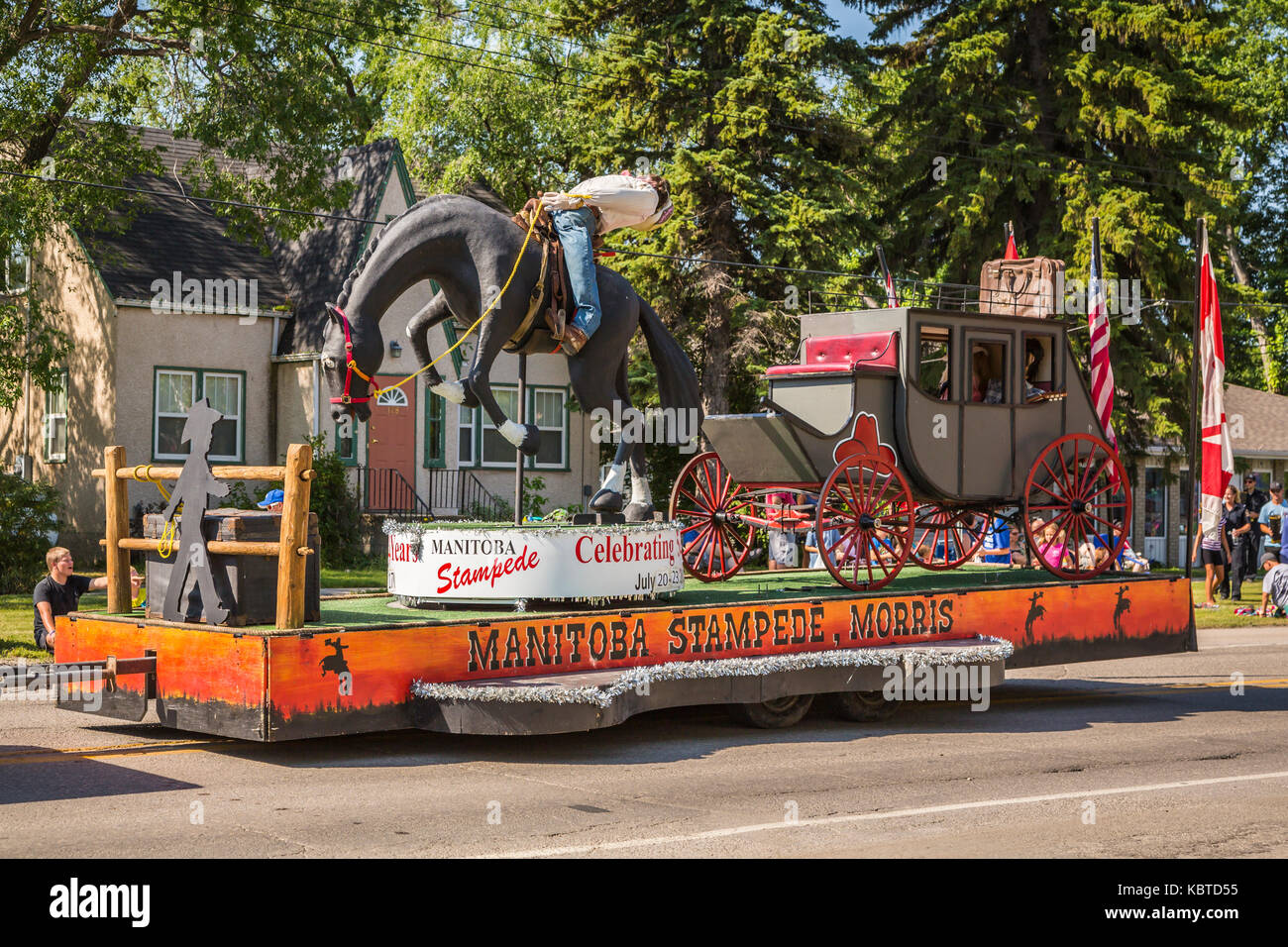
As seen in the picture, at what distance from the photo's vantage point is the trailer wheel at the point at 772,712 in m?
11.2

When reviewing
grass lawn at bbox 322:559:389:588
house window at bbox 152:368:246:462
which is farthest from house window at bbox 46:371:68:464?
grass lawn at bbox 322:559:389:588

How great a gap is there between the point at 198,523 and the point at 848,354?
616cm

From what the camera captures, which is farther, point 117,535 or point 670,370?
point 670,370

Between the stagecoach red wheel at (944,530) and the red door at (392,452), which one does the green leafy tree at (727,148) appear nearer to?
the red door at (392,452)

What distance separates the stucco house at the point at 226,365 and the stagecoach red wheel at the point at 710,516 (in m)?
12.7

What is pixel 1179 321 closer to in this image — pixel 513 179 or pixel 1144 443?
pixel 1144 443

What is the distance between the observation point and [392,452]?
29.2 m

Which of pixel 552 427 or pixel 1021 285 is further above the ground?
pixel 1021 285

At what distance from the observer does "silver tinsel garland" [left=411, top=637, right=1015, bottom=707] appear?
30.2 ft

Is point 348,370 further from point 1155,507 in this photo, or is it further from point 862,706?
point 1155,507

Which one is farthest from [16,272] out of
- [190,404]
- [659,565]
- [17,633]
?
[659,565]

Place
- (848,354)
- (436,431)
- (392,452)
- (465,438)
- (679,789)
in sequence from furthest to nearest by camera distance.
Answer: (465,438), (436,431), (392,452), (848,354), (679,789)

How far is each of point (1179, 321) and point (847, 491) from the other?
21.8 m
